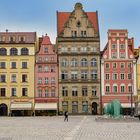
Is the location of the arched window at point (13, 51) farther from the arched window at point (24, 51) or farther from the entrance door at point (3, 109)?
the entrance door at point (3, 109)

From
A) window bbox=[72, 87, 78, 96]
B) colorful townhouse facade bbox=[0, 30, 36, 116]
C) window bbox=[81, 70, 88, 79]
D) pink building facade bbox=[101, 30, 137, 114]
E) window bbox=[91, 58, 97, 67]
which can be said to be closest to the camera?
colorful townhouse facade bbox=[0, 30, 36, 116]

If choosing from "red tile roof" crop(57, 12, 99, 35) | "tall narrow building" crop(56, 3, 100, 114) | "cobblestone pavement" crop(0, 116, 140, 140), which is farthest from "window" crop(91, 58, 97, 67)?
"cobblestone pavement" crop(0, 116, 140, 140)

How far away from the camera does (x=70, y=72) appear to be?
310 ft

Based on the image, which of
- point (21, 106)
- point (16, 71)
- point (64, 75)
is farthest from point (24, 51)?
point (21, 106)

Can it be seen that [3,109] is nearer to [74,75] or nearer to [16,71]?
[16,71]

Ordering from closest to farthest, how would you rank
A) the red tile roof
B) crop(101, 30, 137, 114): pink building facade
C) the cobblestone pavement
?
the cobblestone pavement, crop(101, 30, 137, 114): pink building facade, the red tile roof

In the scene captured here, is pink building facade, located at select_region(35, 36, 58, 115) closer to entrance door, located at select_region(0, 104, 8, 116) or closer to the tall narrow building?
the tall narrow building

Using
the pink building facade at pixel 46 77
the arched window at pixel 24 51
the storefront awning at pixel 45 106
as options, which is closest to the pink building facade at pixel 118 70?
the pink building facade at pixel 46 77

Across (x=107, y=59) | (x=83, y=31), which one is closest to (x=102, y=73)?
(x=107, y=59)

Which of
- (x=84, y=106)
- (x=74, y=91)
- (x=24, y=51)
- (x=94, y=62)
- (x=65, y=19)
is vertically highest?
(x=65, y=19)

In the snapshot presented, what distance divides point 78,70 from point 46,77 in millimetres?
6218

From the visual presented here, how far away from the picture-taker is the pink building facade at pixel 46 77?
9362 centimetres

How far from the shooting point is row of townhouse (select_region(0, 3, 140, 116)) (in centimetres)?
9406

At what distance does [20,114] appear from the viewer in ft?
307
